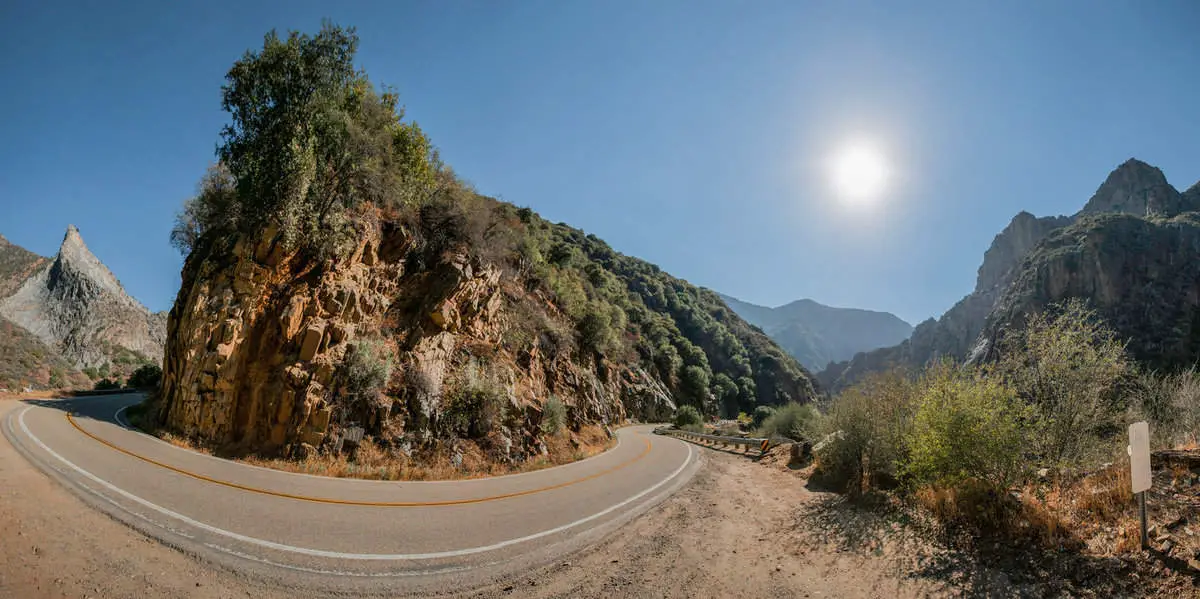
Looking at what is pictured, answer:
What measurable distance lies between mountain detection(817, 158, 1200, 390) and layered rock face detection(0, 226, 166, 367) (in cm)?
8955

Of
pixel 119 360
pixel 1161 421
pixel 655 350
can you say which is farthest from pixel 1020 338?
pixel 119 360

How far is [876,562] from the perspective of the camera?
257 inches

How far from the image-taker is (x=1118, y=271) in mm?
78312

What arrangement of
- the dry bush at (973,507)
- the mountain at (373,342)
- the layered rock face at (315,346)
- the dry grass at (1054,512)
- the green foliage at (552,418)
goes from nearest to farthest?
the dry grass at (1054,512), the dry bush at (973,507), the layered rock face at (315,346), the mountain at (373,342), the green foliage at (552,418)

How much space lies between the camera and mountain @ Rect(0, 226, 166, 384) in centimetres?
4512

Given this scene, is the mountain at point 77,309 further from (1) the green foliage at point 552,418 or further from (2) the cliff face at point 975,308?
(2) the cliff face at point 975,308

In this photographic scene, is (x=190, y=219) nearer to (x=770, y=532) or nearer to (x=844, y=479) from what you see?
(x=770, y=532)

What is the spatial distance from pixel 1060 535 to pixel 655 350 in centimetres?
4968

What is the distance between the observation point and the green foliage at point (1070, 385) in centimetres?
773

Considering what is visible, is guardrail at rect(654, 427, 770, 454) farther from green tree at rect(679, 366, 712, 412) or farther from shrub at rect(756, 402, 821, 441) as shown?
green tree at rect(679, 366, 712, 412)

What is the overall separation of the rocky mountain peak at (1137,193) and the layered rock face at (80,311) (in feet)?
653

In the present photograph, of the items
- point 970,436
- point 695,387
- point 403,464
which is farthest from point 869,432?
point 695,387

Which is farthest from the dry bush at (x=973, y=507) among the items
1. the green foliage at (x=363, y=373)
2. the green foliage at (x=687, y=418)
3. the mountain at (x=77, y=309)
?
the mountain at (x=77, y=309)

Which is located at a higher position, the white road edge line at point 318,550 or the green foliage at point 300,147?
the green foliage at point 300,147
